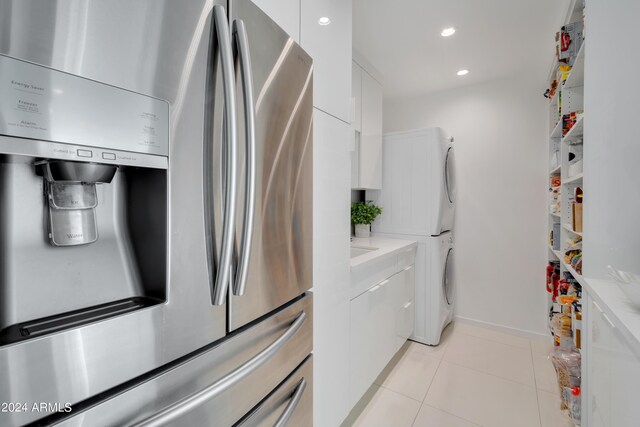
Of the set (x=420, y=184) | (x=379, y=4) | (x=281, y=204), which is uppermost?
(x=379, y=4)

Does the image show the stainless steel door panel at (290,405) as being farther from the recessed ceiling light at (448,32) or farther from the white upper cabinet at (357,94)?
the recessed ceiling light at (448,32)

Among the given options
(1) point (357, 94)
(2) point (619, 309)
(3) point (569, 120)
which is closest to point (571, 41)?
(3) point (569, 120)

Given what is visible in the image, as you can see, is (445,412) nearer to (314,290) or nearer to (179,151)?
(314,290)

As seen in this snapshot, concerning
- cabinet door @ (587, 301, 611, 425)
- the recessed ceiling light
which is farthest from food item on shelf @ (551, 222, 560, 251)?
the recessed ceiling light

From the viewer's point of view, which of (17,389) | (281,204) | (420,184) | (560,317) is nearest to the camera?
(17,389)

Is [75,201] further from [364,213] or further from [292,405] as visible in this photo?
[364,213]

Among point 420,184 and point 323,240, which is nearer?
point 323,240

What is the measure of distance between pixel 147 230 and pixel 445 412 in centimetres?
211

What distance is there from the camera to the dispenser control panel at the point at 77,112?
36 cm

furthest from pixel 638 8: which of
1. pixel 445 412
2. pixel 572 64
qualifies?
pixel 445 412

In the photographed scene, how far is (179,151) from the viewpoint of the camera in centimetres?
56

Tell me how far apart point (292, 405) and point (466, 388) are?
1741 millimetres

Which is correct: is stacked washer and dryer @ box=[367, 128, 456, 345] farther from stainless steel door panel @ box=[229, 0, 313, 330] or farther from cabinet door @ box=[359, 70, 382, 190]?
stainless steel door panel @ box=[229, 0, 313, 330]

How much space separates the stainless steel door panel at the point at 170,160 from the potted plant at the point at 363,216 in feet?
7.10
